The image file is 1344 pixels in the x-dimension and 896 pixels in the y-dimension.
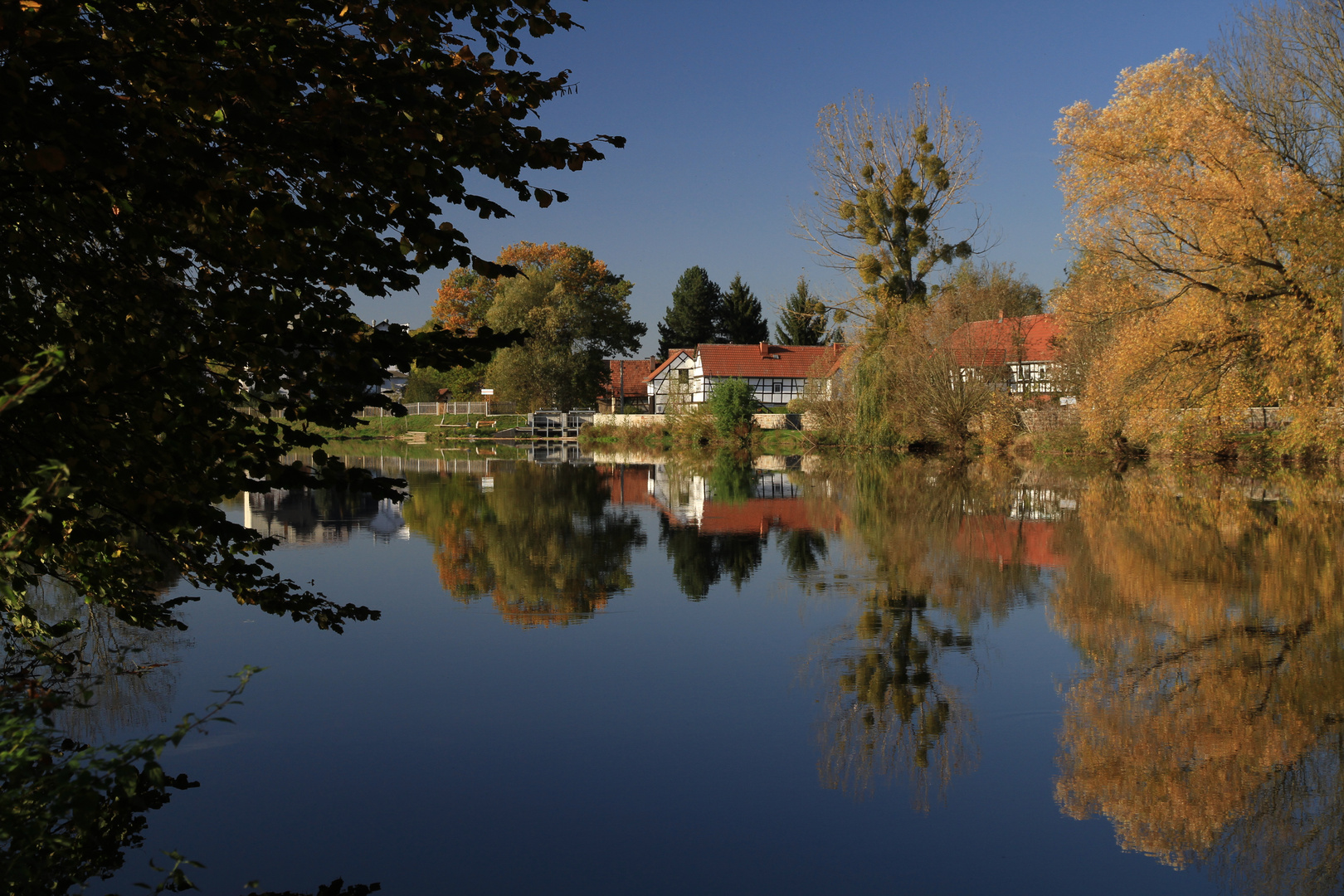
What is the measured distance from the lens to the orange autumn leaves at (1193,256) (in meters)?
23.5

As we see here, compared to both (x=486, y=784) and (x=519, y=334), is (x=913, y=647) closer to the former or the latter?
(x=486, y=784)

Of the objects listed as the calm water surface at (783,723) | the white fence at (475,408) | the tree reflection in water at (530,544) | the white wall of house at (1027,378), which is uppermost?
the white fence at (475,408)

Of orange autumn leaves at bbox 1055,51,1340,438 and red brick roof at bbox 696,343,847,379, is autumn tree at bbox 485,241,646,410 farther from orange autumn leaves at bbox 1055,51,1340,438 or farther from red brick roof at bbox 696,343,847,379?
orange autumn leaves at bbox 1055,51,1340,438

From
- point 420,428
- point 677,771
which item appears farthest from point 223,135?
point 420,428

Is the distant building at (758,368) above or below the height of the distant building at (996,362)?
above

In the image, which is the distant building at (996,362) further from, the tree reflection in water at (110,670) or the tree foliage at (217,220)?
the tree foliage at (217,220)

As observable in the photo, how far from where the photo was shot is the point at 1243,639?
8.62 meters

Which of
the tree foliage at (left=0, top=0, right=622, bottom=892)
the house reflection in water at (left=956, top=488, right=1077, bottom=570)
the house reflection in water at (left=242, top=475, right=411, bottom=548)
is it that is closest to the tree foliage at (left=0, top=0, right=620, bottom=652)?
the tree foliage at (left=0, top=0, right=622, bottom=892)

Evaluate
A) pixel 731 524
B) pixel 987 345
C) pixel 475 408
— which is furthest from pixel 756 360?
pixel 731 524

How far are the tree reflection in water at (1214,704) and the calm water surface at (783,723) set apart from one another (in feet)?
0.09

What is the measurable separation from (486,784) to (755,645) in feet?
12.3

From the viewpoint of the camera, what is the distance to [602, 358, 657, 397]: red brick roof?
109 meters

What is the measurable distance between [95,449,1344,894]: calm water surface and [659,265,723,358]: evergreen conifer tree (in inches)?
3655

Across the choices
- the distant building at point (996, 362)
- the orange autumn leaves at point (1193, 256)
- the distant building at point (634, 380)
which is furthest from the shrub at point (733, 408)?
the distant building at point (634, 380)
